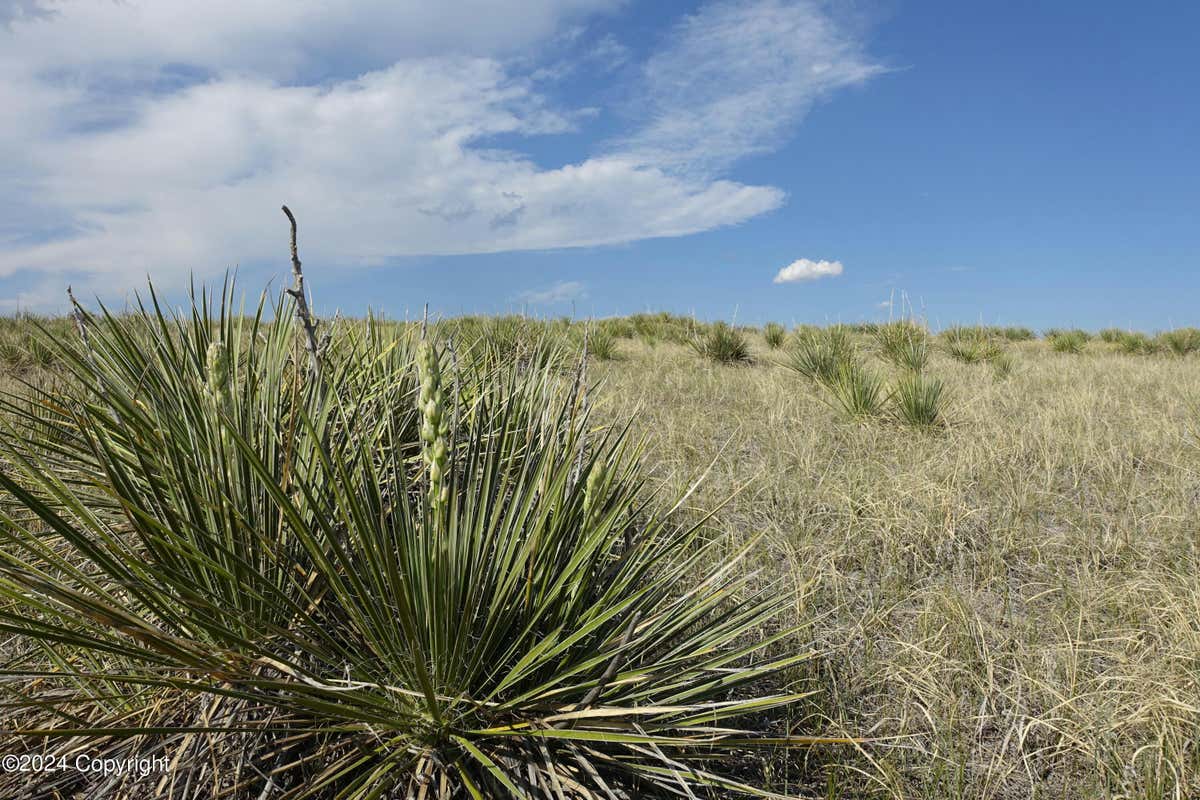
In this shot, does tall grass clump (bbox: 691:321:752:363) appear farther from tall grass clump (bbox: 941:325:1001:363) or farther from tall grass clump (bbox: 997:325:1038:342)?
tall grass clump (bbox: 997:325:1038:342)

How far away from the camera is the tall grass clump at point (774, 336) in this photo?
14.0m

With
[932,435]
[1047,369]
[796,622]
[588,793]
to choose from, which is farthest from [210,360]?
[1047,369]

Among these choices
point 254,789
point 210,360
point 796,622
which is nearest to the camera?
point 210,360

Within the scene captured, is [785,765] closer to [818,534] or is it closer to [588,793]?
[588,793]

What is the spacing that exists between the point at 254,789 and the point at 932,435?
5.24 metres

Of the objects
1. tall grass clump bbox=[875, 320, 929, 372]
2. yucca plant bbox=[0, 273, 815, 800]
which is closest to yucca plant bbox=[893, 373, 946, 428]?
tall grass clump bbox=[875, 320, 929, 372]

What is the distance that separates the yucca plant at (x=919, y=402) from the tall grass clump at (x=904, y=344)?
2780mm

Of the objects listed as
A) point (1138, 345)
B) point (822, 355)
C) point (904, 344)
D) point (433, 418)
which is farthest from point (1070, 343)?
point (433, 418)

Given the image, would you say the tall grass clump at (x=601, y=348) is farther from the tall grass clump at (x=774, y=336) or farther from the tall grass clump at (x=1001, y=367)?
the tall grass clump at (x=1001, y=367)

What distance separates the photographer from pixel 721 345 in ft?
33.8

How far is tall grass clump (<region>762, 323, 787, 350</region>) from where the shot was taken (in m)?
14.0

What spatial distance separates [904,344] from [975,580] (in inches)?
255

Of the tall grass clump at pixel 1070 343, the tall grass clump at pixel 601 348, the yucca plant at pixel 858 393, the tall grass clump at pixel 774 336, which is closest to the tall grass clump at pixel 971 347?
the tall grass clump at pixel 774 336

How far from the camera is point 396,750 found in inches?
52.8
